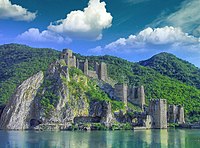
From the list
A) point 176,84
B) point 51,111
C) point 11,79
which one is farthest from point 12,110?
point 176,84

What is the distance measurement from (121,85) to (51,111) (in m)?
23.5

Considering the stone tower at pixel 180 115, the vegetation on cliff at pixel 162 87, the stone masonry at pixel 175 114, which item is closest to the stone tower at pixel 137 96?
the stone masonry at pixel 175 114

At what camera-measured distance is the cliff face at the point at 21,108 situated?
370ft

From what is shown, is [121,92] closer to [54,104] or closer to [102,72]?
[102,72]

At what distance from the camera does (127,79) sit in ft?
557

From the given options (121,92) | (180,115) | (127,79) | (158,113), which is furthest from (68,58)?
(127,79)

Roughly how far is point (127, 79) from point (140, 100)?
4201 centimetres

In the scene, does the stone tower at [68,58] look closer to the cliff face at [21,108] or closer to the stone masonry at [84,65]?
the stone masonry at [84,65]

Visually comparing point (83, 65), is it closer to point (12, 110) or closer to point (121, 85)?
point (121, 85)

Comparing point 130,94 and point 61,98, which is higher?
point 130,94

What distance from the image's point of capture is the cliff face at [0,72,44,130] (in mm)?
112812

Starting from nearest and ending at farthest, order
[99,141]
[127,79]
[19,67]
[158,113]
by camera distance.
Answer: [99,141] → [158,113] → [19,67] → [127,79]

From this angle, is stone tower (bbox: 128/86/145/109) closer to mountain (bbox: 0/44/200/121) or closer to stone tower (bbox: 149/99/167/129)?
mountain (bbox: 0/44/200/121)

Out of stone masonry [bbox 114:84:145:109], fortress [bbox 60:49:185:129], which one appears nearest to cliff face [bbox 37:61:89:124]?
fortress [bbox 60:49:185:129]
